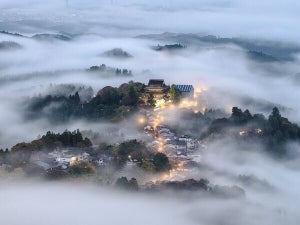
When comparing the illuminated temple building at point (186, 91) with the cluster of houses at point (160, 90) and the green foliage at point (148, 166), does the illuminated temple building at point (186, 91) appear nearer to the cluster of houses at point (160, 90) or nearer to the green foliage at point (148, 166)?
the cluster of houses at point (160, 90)

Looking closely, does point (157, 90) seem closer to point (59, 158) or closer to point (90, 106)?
point (90, 106)

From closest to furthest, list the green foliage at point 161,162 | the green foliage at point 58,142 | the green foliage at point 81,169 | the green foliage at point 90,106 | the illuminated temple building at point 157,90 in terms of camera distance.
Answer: the green foliage at point 81,169 → the green foliage at point 161,162 → the green foliage at point 58,142 → the green foliage at point 90,106 → the illuminated temple building at point 157,90

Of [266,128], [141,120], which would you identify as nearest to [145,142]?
[141,120]

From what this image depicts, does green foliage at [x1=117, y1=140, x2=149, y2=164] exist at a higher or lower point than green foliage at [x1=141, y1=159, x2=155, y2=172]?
higher

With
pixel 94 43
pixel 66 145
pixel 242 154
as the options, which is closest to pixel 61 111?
pixel 66 145

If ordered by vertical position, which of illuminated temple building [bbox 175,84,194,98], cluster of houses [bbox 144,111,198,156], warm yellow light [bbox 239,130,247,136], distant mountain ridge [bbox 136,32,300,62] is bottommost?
distant mountain ridge [bbox 136,32,300,62]

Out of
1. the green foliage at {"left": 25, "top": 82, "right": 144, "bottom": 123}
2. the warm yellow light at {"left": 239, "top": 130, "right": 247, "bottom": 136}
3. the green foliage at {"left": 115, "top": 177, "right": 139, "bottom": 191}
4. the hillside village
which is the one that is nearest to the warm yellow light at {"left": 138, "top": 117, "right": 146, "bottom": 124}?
the hillside village

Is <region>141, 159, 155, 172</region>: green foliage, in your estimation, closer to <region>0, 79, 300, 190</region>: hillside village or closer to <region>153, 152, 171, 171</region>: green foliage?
<region>0, 79, 300, 190</region>: hillside village

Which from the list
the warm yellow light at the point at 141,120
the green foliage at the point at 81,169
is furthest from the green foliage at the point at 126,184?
the warm yellow light at the point at 141,120
